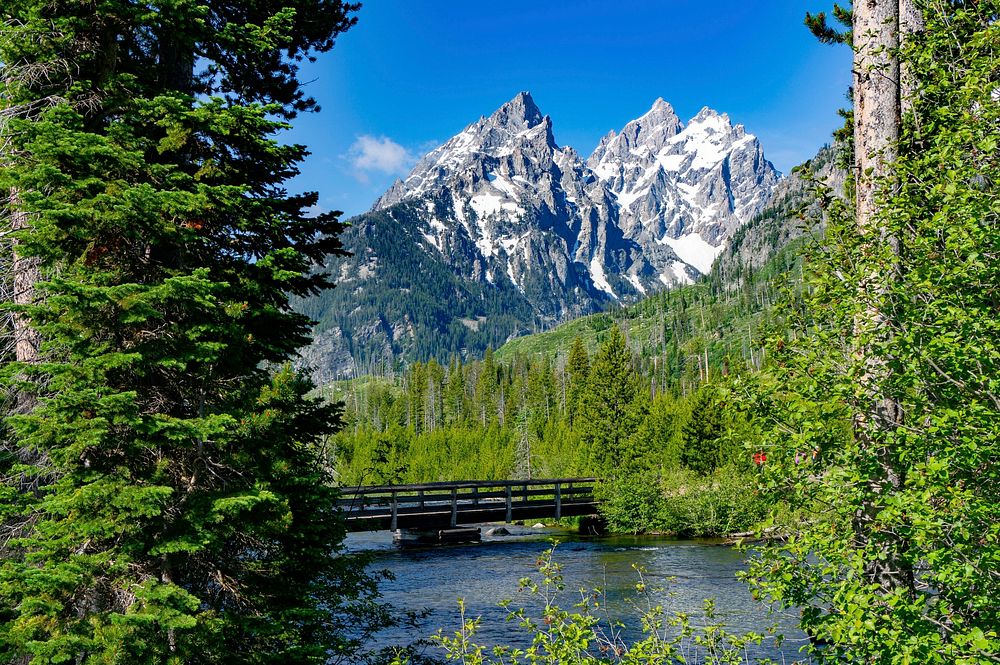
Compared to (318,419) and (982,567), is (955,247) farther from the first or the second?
(318,419)

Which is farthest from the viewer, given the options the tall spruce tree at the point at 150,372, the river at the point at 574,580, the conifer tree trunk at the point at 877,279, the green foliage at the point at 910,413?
the river at the point at 574,580

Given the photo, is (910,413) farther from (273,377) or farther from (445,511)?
(445,511)

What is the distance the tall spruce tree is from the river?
397cm

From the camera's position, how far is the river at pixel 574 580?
1627 cm

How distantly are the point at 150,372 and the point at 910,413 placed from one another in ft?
23.4

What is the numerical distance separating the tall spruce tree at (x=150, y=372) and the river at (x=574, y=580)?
13.0ft

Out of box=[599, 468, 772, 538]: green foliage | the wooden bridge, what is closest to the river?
box=[599, 468, 772, 538]: green foliage

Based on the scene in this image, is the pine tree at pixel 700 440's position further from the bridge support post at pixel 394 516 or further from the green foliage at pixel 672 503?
the bridge support post at pixel 394 516

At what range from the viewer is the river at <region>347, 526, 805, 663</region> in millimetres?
16266

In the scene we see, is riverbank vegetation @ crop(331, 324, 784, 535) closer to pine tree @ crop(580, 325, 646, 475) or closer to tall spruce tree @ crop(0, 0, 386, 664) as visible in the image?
pine tree @ crop(580, 325, 646, 475)

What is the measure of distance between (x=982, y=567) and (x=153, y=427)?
692cm

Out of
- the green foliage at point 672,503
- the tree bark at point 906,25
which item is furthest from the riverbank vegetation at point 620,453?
the tree bark at point 906,25

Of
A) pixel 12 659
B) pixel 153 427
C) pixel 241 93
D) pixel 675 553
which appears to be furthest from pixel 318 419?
pixel 675 553

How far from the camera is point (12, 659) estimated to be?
249 inches
